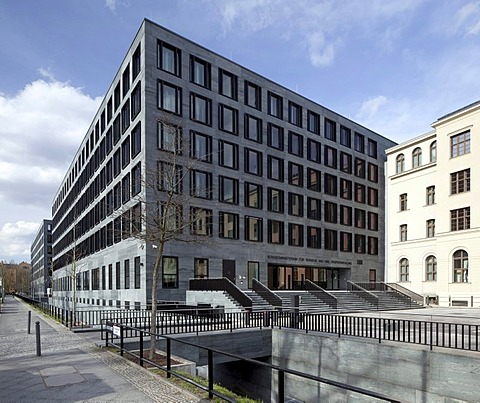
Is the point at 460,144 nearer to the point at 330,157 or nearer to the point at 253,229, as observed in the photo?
the point at 330,157

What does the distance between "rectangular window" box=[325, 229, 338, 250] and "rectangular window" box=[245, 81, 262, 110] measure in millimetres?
16664

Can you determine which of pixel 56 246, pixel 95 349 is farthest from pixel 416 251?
pixel 56 246

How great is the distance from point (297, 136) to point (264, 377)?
31.5 metres

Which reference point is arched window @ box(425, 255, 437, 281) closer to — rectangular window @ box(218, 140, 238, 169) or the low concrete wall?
rectangular window @ box(218, 140, 238, 169)

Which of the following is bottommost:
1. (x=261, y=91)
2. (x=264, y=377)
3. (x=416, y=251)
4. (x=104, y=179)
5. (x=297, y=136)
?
(x=264, y=377)

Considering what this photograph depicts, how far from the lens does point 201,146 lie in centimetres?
3691

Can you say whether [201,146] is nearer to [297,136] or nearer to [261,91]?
[261,91]

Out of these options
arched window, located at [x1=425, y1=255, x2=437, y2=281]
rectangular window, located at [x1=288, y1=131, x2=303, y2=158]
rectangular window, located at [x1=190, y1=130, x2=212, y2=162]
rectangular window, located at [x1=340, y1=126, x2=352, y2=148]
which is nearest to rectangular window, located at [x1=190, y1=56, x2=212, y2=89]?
rectangular window, located at [x1=190, y1=130, x2=212, y2=162]

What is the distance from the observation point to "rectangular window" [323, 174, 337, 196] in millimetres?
48969

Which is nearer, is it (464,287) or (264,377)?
(264,377)

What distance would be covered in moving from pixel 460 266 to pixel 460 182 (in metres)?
7.73

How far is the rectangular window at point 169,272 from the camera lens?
1282 inches

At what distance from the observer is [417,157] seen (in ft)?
151

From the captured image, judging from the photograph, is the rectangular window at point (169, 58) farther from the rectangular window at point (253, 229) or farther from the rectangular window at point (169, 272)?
the rectangular window at point (169, 272)
